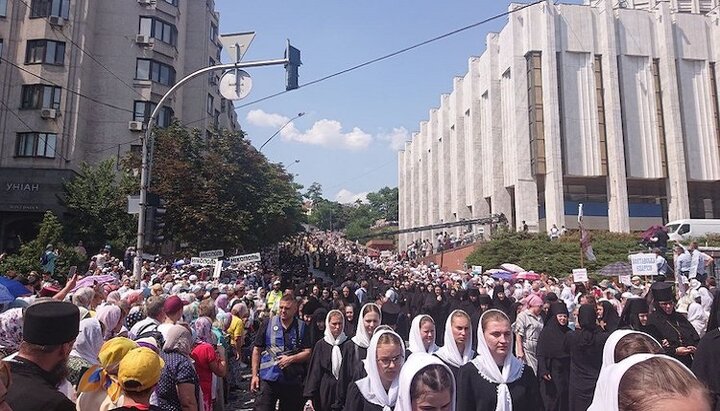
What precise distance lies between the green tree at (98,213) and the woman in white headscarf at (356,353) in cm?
2275

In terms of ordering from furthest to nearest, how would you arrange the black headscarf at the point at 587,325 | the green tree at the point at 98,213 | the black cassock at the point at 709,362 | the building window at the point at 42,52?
the building window at the point at 42,52 < the green tree at the point at 98,213 < the black headscarf at the point at 587,325 < the black cassock at the point at 709,362

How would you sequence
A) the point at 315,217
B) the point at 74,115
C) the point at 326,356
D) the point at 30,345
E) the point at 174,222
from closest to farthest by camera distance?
1. the point at 30,345
2. the point at 326,356
3. the point at 174,222
4. the point at 74,115
5. the point at 315,217

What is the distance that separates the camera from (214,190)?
22016mm

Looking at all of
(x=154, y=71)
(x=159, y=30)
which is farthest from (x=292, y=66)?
(x=159, y=30)

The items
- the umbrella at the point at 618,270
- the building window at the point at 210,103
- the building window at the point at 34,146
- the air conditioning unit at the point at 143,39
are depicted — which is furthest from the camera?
the building window at the point at 210,103

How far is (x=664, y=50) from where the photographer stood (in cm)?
4034

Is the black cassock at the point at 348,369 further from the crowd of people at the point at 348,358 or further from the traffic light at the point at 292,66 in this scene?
the traffic light at the point at 292,66

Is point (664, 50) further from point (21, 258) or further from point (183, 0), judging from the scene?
point (21, 258)

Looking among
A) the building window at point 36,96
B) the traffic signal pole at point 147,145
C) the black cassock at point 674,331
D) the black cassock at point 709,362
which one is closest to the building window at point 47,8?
the building window at point 36,96

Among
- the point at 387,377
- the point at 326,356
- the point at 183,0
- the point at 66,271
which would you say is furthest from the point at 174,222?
the point at 183,0

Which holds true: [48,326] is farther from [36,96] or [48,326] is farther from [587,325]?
[36,96]

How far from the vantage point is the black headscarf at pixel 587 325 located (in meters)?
6.55

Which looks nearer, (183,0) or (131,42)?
(131,42)

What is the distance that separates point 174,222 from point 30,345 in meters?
19.5
